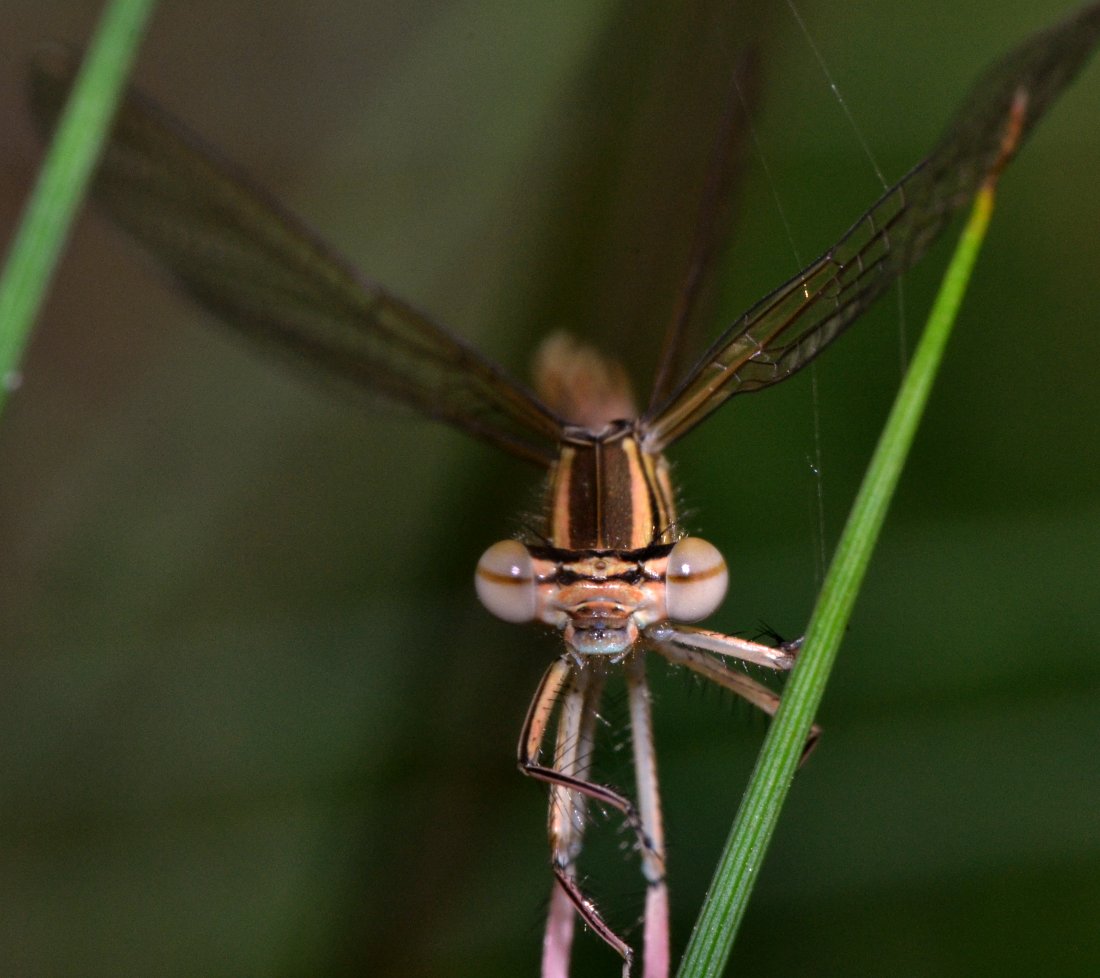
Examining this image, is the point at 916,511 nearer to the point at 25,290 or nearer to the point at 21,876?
the point at 25,290

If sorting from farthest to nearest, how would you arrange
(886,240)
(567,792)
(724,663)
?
(724,663), (567,792), (886,240)

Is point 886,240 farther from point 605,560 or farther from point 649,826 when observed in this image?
point 649,826

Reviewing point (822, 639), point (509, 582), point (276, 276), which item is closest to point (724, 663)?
point (509, 582)

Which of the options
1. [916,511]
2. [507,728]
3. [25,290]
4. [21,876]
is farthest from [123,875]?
[25,290]

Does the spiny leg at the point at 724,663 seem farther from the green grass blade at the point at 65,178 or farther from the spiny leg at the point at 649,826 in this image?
the green grass blade at the point at 65,178

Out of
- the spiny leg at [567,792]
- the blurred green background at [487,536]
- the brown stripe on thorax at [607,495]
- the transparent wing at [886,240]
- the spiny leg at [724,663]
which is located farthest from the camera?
the blurred green background at [487,536]

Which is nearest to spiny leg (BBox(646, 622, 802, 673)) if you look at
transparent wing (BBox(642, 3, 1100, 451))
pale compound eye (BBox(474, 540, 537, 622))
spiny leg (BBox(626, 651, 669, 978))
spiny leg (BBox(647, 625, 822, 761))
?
spiny leg (BBox(647, 625, 822, 761))

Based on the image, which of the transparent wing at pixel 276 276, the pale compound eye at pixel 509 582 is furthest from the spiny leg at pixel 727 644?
the transparent wing at pixel 276 276
